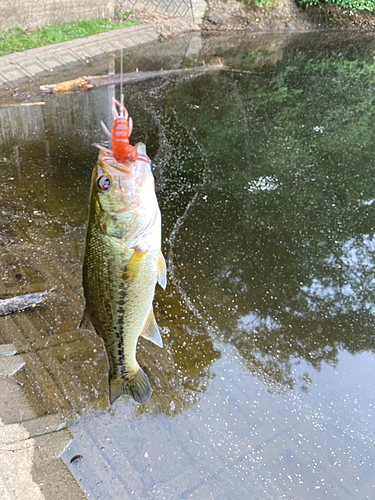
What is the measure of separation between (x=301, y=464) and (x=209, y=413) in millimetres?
840

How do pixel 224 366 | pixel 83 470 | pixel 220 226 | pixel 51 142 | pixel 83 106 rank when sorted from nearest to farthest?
pixel 83 470 → pixel 224 366 → pixel 220 226 → pixel 51 142 → pixel 83 106

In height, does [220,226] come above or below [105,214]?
below

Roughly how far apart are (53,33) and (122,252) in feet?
37.4

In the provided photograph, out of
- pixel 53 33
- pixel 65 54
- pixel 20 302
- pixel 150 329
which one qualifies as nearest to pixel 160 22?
pixel 53 33

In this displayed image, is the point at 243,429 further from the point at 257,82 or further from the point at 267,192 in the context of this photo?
the point at 257,82

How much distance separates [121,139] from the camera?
67.0 inches

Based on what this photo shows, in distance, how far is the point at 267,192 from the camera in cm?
659

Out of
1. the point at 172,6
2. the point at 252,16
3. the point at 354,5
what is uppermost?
the point at 172,6

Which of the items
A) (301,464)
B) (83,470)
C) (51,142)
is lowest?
(301,464)

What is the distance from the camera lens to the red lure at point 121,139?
5.40 ft

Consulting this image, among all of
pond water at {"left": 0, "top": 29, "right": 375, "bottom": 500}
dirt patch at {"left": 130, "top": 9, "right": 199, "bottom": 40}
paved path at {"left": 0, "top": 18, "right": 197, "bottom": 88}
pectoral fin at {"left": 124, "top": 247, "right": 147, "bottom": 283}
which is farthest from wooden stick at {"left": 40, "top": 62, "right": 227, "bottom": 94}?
pectoral fin at {"left": 124, "top": 247, "right": 147, "bottom": 283}

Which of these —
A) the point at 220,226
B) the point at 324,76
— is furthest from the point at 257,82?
the point at 220,226

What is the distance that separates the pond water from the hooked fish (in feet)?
4.12

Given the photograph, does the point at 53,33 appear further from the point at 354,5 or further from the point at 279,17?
the point at 354,5
